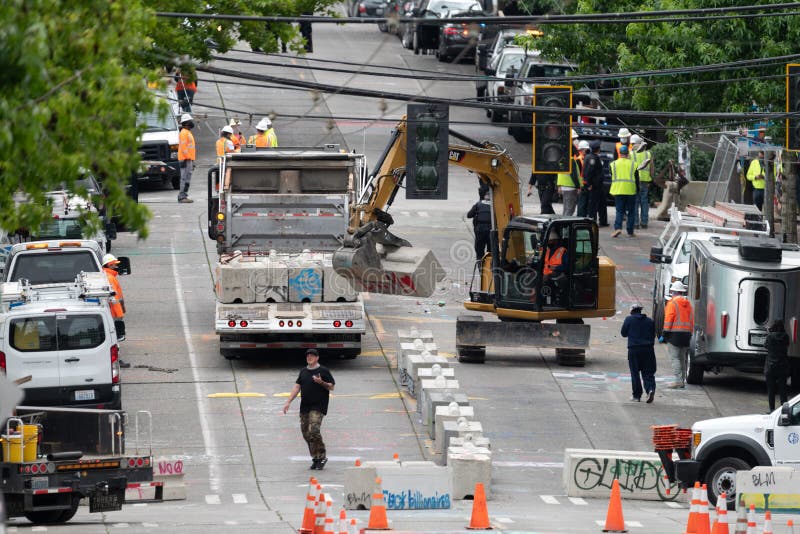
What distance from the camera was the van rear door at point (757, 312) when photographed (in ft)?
78.1

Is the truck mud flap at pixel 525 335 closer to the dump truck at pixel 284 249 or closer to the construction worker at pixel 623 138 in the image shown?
the dump truck at pixel 284 249

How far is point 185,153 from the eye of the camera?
1422 inches

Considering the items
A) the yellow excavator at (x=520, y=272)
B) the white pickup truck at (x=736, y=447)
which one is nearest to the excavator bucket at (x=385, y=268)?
the yellow excavator at (x=520, y=272)

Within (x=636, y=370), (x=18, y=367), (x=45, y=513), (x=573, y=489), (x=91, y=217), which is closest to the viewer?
(x=91, y=217)

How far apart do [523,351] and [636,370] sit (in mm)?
3831

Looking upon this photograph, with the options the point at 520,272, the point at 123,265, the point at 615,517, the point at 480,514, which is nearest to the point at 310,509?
the point at 480,514

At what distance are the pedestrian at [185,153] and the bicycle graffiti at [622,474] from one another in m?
19.5

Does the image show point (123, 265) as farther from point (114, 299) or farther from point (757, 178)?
point (757, 178)

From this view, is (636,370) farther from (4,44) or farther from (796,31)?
(4,44)

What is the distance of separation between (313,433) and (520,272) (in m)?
7.42

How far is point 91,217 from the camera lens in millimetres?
12250

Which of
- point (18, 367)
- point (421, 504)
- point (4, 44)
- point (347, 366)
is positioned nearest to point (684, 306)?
point (347, 366)

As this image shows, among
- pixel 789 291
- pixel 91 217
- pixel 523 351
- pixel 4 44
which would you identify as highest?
pixel 4 44

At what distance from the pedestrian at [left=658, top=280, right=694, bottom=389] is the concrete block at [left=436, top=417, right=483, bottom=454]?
5731mm
